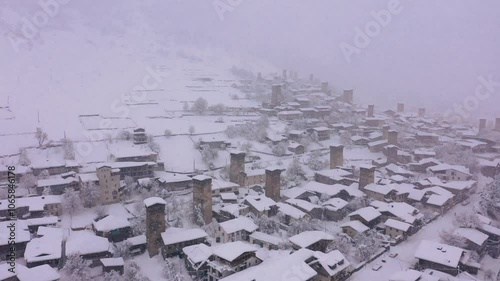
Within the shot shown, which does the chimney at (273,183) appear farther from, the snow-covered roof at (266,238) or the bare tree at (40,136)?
the bare tree at (40,136)

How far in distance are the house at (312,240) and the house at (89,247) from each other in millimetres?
8386

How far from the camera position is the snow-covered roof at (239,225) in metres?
19.0

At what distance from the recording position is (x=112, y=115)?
1395 inches

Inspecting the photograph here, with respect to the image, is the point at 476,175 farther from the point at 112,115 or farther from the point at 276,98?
the point at 112,115

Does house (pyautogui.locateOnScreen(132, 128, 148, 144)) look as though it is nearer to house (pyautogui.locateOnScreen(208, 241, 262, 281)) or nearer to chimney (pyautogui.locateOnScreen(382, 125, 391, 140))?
house (pyautogui.locateOnScreen(208, 241, 262, 281))

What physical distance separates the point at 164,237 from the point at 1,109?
23.5 metres

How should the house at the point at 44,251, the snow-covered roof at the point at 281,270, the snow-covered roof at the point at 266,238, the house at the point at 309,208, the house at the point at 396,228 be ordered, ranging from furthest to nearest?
the house at the point at 309,208 → the house at the point at 396,228 → the snow-covered roof at the point at 266,238 → the house at the point at 44,251 → the snow-covered roof at the point at 281,270

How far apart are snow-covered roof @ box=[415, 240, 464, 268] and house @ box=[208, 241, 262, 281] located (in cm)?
722

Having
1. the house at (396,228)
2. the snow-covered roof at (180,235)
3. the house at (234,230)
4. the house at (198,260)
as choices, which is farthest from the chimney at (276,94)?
the house at (198,260)

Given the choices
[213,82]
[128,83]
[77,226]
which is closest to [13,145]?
[77,226]

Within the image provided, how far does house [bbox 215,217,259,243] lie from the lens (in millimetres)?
18938

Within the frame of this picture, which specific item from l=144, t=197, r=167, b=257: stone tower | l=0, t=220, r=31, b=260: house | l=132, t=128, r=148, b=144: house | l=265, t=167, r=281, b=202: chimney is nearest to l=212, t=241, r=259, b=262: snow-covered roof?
l=144, t=197, r=167, b=257: stone tower

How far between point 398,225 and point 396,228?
9.1 inches

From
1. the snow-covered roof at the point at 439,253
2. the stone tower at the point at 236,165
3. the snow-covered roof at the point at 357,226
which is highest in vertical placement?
the stone tower at the point at 236,165
